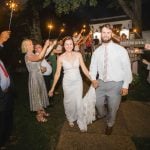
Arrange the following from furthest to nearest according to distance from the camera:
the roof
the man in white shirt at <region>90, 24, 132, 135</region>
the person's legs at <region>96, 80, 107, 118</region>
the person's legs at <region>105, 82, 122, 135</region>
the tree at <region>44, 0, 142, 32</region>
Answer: the roof, the tree at <region>44, 0, 142, 32</region>, the person's legs at <region>96, 80, 107, 118</region>, the person's legs at <region>105, 82, 122, 135</region>, the man in white shirt at <region>90, 24, 132, 135</region>

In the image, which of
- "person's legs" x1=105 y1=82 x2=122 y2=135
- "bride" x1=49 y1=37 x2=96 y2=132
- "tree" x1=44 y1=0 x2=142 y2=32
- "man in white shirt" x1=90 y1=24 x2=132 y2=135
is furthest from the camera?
"tree" x1=44 y1=0 x2=142 y2=32

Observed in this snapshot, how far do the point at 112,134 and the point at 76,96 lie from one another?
1216 millimetres

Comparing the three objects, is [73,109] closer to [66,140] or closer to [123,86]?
[66,140]

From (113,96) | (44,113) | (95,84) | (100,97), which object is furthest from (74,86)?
(44,113)

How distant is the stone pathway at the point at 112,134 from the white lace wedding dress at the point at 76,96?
31cm

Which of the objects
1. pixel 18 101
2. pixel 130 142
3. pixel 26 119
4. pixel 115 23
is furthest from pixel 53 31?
pixel 130 142

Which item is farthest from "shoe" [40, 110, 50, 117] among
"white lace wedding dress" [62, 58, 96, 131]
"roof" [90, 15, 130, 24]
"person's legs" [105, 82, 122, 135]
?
"roof" [90, 15, 130, 24]

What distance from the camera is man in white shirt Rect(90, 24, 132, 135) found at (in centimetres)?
572

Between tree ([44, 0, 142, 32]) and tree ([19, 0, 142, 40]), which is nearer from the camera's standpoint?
tree ([44, 0, 142, 32])

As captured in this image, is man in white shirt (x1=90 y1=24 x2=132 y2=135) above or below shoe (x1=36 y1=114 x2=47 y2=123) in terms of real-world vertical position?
above

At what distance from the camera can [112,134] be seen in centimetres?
623

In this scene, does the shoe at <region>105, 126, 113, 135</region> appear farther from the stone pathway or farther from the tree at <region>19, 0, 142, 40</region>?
the tree at <region>19, 0, 142, 40</region>

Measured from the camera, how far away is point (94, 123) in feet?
22.7

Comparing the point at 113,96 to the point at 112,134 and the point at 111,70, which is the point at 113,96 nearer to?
the point at 111,70
